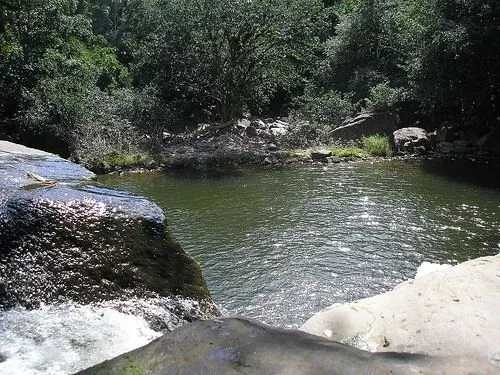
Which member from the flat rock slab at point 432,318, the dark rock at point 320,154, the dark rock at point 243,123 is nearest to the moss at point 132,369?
the flat rock slab at point 432,318

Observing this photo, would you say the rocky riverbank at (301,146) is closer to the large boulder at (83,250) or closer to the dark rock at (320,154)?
the dark rock at (320,154)

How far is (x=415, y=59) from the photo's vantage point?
18.5 m

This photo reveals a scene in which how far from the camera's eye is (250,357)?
96.6 inches

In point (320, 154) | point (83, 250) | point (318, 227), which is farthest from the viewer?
Answer: point (320, 154)

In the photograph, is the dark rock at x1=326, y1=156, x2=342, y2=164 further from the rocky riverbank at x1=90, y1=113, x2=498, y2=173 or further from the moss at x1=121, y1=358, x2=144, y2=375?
the moss at x1=121, y1=358, x2=144, y2=375

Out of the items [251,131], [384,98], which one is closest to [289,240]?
[384,98]

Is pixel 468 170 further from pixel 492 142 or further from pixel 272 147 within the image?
pixel 272 147

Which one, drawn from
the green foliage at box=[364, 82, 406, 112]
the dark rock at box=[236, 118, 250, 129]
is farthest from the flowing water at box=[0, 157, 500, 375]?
the dark rock at box=[236, 118, 250, 129]

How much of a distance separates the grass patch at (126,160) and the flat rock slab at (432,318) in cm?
1389

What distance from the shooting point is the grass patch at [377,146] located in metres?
18.6

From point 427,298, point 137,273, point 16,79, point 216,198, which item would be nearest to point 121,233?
point 137,273

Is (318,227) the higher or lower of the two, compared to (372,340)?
lower

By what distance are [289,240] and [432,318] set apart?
5.43 meters

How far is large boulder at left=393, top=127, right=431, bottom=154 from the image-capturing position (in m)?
18.7
